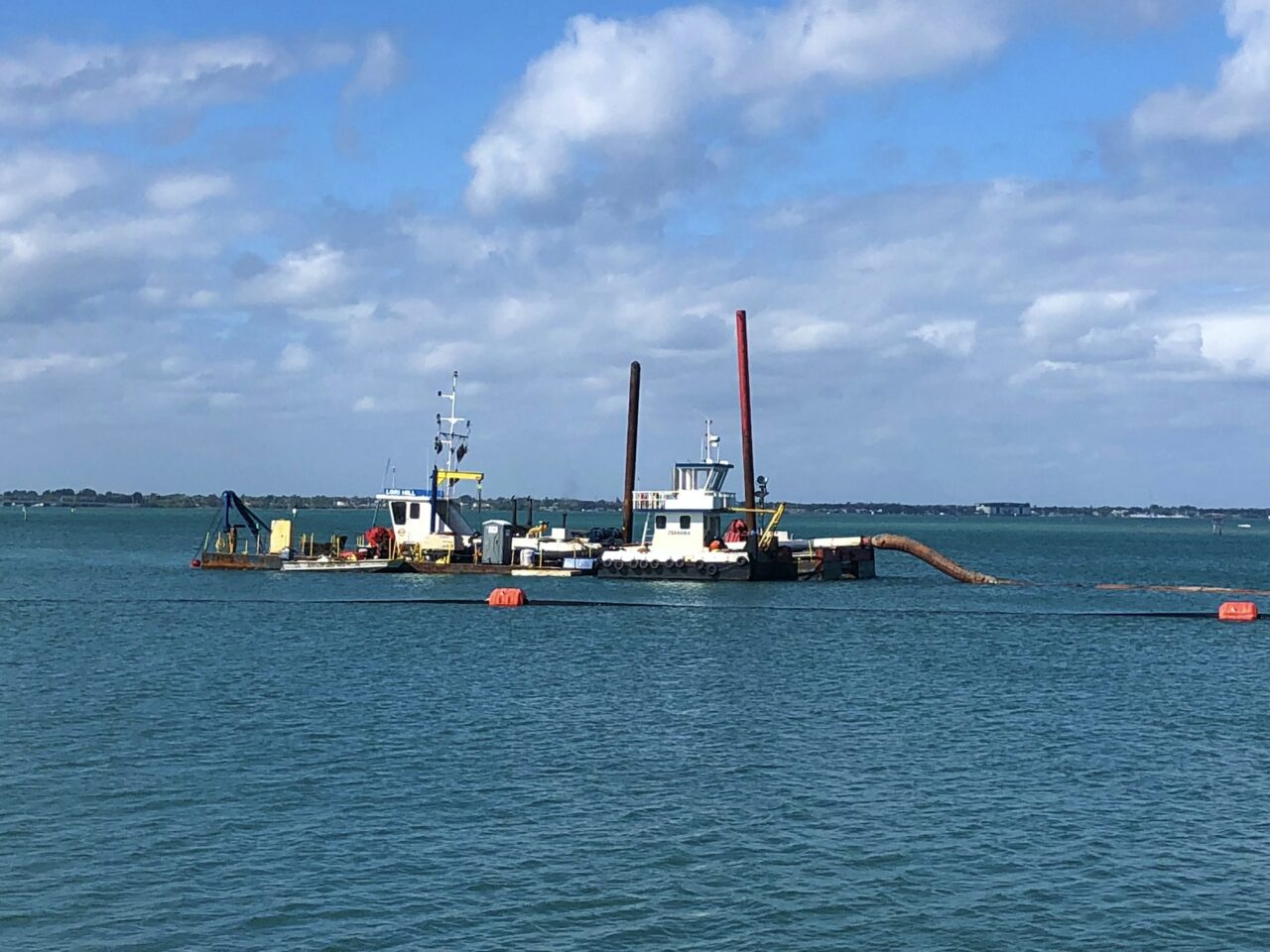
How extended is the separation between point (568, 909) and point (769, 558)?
51948 mm

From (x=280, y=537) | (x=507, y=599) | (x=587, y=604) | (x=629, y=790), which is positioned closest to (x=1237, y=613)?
(x=587, y=604)

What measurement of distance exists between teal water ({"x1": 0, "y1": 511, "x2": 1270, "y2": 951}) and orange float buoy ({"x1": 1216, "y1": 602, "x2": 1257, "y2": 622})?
6767 millimetres

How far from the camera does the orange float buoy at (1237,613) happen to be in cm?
5616

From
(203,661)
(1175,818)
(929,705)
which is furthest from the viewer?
(203,661)

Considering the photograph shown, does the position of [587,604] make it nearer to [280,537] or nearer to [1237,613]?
[1237,613]

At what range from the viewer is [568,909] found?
17875mm

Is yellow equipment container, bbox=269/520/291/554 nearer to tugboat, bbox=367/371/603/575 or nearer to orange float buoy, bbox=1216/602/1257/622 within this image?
tugboat, bbox=367/371/603/575

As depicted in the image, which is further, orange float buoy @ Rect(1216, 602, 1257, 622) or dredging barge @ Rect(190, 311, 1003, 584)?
dredging barge @ Rect(190, 311, 1003, 584)

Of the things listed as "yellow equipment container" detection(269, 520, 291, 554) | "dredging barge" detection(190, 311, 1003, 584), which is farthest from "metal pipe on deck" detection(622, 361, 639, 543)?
"yellow equipment container" detection(269, 520, 291, 554)

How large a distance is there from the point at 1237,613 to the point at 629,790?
40365 millimetres

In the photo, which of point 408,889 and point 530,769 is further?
point 530,769

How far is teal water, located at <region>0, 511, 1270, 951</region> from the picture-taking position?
1764 cm

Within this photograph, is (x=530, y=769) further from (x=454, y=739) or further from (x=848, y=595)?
(x=848, y=595)

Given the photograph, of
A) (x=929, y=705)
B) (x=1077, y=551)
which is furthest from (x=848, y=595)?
(x=1077, y=551)
